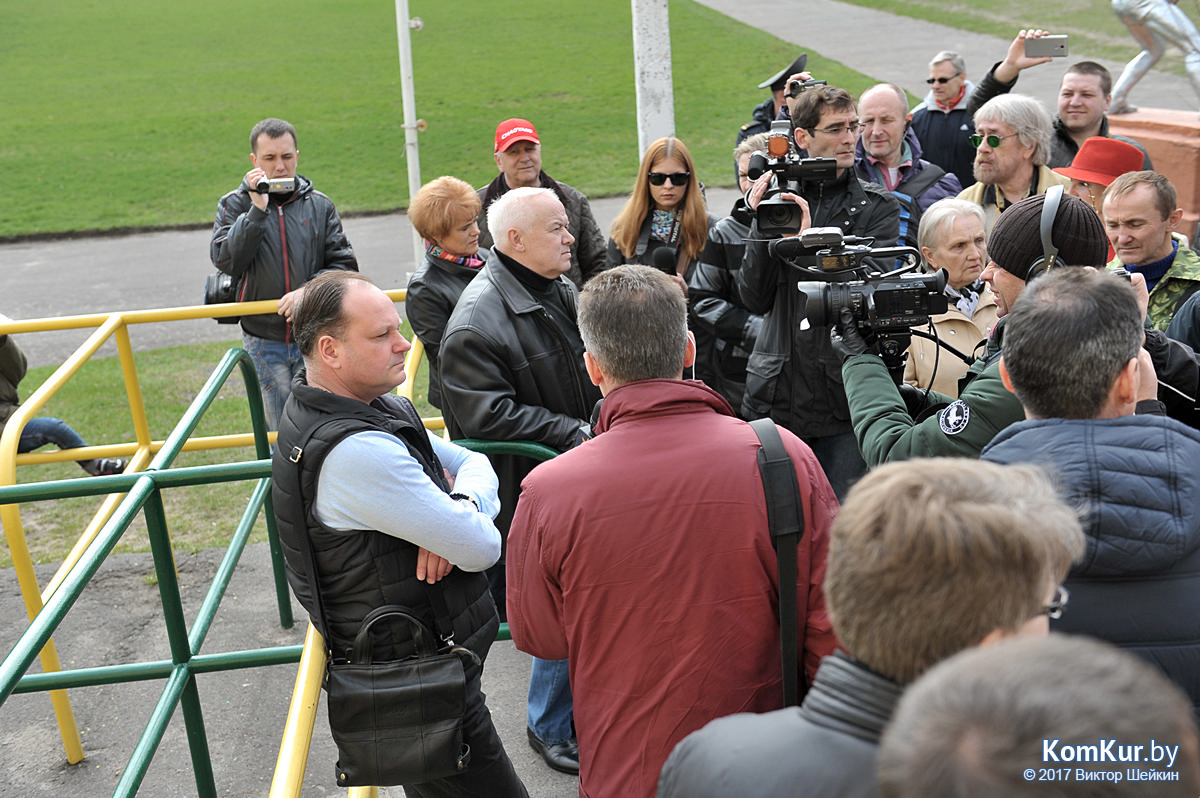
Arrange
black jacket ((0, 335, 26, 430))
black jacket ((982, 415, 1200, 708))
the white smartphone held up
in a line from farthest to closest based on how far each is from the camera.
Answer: the white smartphone held up, black jacket ((0, 335, 26, 430)), black jacket ((982, 415, 1200, 708))

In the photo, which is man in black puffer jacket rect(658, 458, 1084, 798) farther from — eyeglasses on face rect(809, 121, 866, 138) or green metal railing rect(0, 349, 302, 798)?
eyeglasses on face rect(809, 121, 866, 138)

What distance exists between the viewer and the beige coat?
11.9 ft

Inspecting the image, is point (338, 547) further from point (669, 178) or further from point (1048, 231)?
point (669, 178)

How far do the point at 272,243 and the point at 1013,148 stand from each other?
373 centimetres

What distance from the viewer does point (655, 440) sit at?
2.23 metres

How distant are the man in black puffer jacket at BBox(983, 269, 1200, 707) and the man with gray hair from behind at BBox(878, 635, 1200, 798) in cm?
87

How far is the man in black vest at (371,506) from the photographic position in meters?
2.46

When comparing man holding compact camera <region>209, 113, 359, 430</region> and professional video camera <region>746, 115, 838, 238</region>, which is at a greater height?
professional video camera <region>746, 115, 838, 238</region>

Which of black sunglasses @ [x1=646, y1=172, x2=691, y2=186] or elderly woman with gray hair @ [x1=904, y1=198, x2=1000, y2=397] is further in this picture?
black sunglasses @ [x1=646, y1=172, x2=691, y2=186]

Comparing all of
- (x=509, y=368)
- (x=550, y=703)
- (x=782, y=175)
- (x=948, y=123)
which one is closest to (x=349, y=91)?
(x=948, y=123)

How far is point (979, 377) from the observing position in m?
2.56

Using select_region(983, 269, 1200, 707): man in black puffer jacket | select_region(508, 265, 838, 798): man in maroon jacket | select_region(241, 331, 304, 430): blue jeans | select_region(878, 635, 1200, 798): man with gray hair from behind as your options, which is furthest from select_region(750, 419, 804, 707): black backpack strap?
select_region(241, 331, 304, 430): blue jeans

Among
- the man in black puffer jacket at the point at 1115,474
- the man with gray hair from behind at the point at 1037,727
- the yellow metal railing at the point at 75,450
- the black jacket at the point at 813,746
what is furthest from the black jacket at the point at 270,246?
the man with gray hair from behind at the point at 1037,727

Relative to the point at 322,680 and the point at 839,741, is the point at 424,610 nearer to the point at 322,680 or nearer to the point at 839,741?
the point at 322,680
